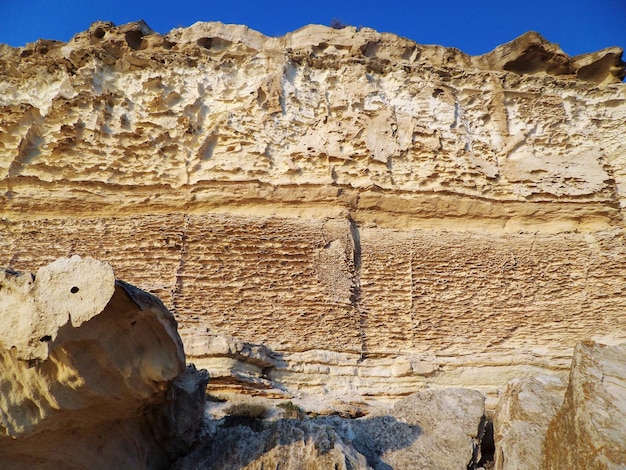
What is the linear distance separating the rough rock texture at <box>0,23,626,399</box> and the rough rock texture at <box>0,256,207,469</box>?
2.58 meters

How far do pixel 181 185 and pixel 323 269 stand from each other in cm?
318

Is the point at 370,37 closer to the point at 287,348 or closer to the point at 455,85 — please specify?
the point at 455,85

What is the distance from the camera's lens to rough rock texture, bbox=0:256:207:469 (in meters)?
2.83

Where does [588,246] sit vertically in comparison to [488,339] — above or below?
above

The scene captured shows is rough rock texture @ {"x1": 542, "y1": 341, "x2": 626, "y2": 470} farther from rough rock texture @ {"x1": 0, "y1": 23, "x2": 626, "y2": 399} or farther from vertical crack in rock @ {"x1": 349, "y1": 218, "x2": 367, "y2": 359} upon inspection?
vertical crack in rock @ {"x1": 349, "y1": 218, "x2": 367, "y2": 359}

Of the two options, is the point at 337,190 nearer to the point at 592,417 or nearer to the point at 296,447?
the point at 296,447

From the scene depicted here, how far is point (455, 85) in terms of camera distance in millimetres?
10680

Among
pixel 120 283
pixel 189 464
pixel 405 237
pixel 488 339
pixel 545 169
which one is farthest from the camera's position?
pixel 545 169

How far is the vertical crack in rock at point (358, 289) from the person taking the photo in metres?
7.61

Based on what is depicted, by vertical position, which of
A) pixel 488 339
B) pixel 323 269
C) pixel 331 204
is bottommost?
pixel 488 339

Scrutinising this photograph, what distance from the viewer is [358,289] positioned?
8.08 m

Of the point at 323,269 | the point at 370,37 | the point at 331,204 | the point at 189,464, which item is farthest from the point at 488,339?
the point at 370,37

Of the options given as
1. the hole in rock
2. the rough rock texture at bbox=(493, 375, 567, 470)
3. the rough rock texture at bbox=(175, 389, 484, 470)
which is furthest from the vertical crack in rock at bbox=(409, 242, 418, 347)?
the hole in rock

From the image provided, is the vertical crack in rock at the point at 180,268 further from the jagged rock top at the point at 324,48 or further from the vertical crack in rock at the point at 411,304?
the jagged rock top at the point at 324,48
